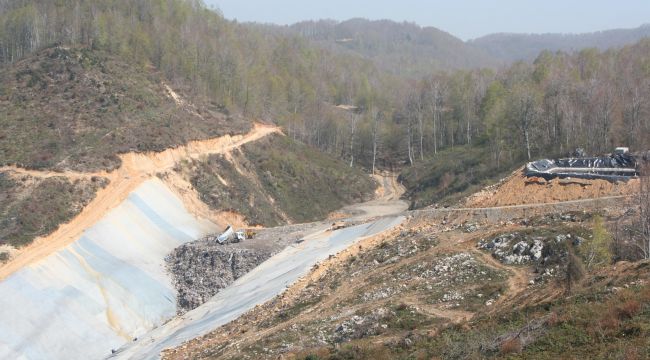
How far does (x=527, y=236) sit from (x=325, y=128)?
64.5 metres

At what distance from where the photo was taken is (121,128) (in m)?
56.0

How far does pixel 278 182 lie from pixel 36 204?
1045 inches

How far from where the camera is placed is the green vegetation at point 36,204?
4069cm

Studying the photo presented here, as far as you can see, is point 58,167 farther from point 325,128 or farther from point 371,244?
point 325,128

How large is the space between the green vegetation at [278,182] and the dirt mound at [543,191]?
2250cm

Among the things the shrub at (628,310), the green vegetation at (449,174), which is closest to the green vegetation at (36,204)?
the green vegetation at (449,174)

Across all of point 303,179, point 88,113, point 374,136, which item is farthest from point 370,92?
point 88,113

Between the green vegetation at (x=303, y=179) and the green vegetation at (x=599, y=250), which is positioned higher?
the green vegetation at (x=599, y=250)

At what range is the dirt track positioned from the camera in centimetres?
3936

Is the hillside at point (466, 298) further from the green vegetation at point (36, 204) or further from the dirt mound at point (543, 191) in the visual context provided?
the green vegetation at point (36, 204)

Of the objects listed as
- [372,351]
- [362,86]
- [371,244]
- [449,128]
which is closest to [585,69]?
[449,128]

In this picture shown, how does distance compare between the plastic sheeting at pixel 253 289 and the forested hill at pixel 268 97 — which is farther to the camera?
the forested hill at pixel 268 97

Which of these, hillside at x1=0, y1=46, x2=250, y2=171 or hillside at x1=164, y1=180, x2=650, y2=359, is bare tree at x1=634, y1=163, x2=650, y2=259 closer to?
hillside at x1=164, y1=180, x2=650, y2=359

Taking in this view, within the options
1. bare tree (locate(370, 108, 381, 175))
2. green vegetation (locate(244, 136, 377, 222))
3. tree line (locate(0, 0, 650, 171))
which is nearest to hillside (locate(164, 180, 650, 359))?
tree line (locate(0, 0, 650, 171))
